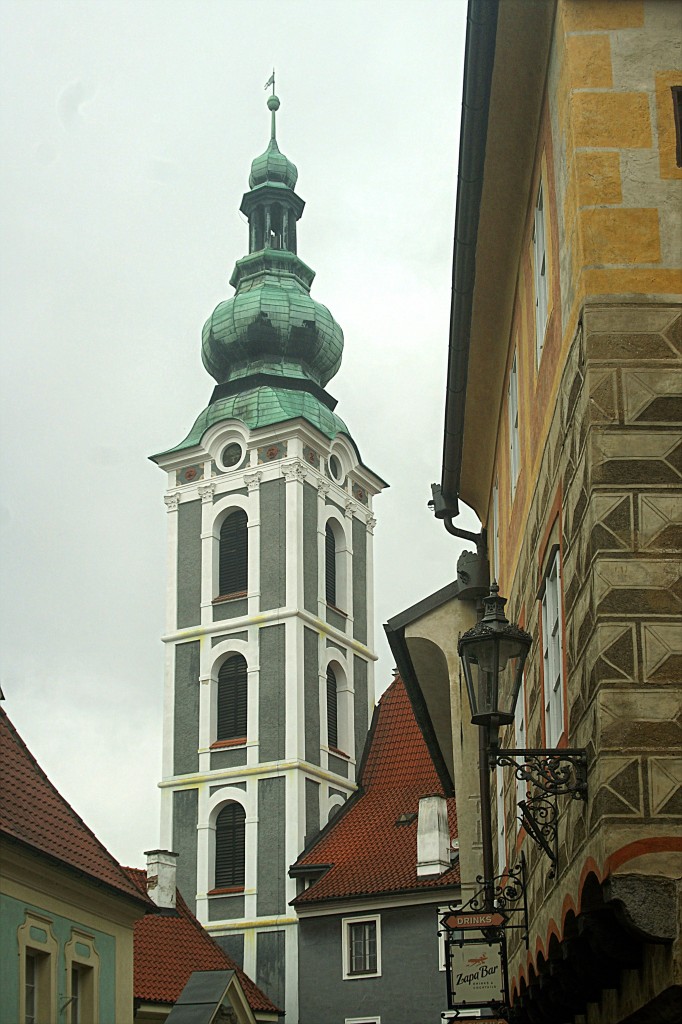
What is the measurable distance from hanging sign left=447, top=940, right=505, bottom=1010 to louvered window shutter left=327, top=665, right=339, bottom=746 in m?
31.9

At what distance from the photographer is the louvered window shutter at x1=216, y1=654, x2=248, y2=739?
44438 mm

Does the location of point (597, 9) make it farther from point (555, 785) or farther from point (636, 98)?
point (555, 785)

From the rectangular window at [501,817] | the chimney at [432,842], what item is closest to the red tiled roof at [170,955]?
the chimney at [432,842]

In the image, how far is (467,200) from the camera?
9.99 metres

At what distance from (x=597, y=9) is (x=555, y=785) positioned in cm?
363

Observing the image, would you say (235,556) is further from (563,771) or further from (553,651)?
(563,771)

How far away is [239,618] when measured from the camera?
45.3 meters

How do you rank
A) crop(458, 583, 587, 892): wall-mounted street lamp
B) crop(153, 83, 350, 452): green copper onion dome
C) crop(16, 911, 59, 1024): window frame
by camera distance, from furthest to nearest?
crop(153, 83, 350, 452): green copper onion dome < crop(16, 911, 59, 1024): window frame < crop(458, 583, 587, 892): wall-mounted street lamp

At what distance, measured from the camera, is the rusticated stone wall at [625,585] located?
6.46 metres

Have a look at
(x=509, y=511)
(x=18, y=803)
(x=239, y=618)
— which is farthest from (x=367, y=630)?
(x=509, y=511)

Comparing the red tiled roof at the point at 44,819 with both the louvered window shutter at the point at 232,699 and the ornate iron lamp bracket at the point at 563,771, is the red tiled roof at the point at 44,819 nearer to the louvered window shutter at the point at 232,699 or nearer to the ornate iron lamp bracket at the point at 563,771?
the ornate iron lamp bracket at the point at 563,771

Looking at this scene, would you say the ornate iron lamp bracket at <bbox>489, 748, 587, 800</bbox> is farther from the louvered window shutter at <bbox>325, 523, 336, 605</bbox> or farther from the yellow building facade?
the louvered window shutter at <bbox>325, 523, 336, 605</bbox>

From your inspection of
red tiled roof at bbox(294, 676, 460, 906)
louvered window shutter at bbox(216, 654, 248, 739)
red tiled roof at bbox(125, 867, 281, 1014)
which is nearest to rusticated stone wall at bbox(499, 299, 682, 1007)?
red tiled roof at bbox(125, 867, 281, 1014)

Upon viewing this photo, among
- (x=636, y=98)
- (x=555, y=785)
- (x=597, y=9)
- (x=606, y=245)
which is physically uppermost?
(x=597, y=9)
